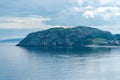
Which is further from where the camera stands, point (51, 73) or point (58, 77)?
point (51, 73)

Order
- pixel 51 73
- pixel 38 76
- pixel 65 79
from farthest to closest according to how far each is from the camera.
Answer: pixel 51 73 → pixel 38 76 → pixel 65 79

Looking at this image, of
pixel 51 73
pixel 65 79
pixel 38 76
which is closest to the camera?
pixel 65 79

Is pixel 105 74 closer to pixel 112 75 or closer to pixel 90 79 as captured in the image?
pixel 112 75

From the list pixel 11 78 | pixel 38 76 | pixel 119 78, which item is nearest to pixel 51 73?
pixel 38 76

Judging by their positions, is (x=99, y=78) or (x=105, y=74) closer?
(x=99, y=78)

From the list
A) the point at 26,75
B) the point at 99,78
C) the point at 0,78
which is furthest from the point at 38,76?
the point at 99,78

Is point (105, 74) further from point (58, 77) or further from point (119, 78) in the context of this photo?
point (58, 77)

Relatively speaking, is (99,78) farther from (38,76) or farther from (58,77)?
(38,76)
